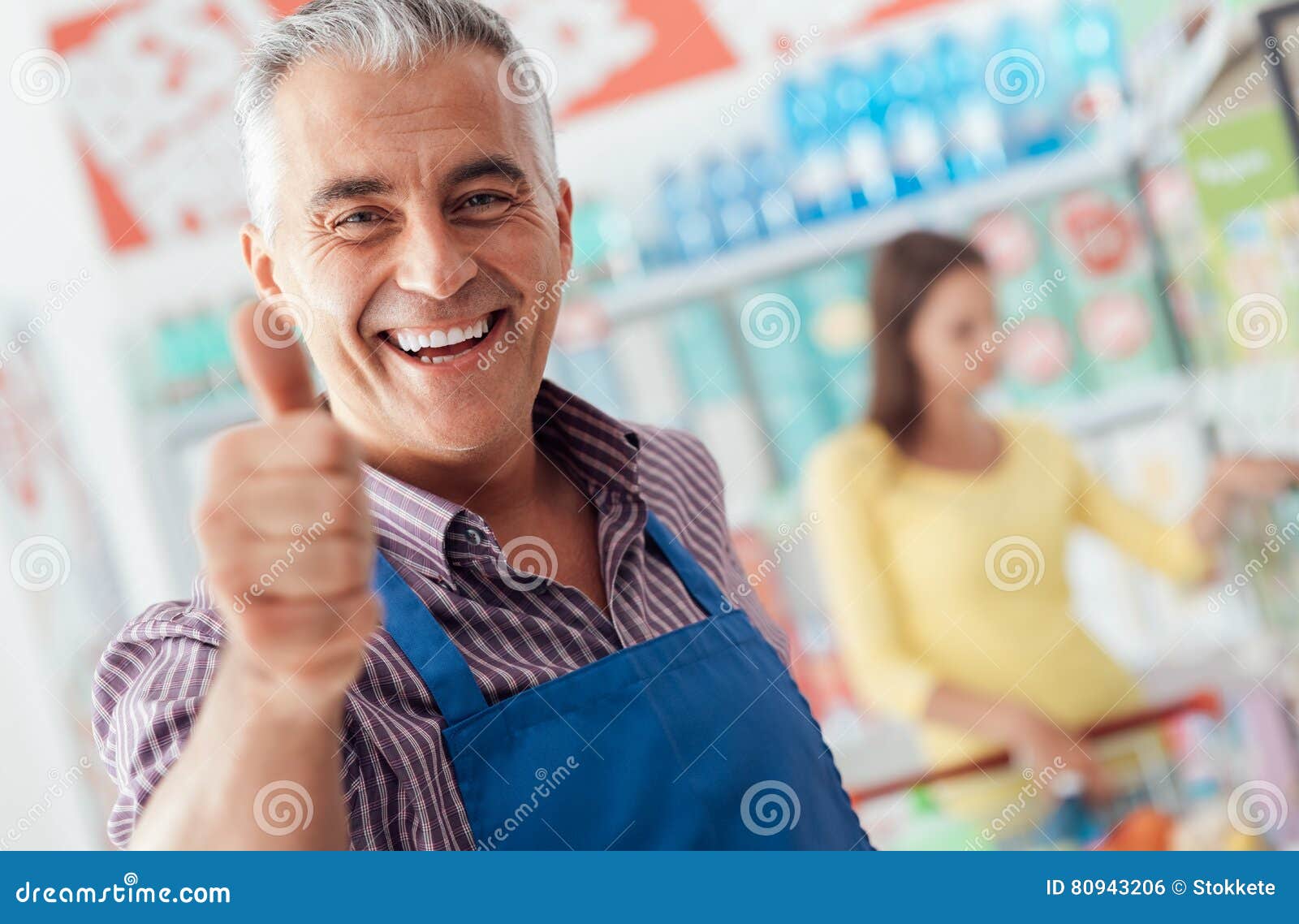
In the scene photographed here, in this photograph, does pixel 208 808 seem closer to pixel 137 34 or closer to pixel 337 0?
pixel 337 0

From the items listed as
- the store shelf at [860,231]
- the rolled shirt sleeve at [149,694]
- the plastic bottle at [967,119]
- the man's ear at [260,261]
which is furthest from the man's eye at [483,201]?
the plastic bottle at [967,119]

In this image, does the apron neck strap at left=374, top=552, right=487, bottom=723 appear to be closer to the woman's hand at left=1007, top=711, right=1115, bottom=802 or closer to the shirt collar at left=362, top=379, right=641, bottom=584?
the shirt collar at left=362, top=379, right=641, bottom=584

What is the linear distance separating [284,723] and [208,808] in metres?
0.08

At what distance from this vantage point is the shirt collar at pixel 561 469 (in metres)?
1.13

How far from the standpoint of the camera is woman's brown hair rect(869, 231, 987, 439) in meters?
2.59

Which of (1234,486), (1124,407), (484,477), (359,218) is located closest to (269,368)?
(359,218)

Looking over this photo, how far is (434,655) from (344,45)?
0.58 metres

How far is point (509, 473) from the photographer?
128 centimetres

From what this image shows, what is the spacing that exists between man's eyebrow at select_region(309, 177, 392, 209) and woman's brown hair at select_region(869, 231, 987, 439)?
164 centimetres

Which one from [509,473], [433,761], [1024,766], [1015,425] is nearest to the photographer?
[433,761]

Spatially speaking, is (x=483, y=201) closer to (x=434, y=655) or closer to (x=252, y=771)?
(x=434, y=655)

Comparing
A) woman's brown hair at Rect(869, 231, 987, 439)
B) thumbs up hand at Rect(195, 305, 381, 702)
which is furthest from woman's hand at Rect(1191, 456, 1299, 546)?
thumbs up hand at Rect(195, 305, 381, 702)

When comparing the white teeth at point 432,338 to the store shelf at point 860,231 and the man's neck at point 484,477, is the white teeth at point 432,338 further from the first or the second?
the store shelf at point 860,231
